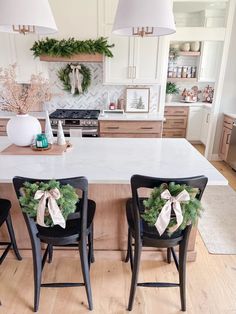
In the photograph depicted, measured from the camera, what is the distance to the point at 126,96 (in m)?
3.89

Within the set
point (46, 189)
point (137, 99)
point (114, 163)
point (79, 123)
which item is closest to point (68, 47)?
point (79, 123)

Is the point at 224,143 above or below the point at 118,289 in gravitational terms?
above

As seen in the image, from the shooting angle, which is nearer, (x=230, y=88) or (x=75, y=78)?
(x=75, y=78)

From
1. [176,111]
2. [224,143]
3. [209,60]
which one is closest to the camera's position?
[224,143]

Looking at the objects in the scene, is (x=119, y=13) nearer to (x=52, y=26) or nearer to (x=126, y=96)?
(x=52, y=26)

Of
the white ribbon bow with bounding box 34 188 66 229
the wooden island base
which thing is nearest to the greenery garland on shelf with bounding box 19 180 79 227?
the white ribbon bow with bounding box 34 188 66 229

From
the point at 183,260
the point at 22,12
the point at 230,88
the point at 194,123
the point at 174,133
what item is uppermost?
the point at 22,12

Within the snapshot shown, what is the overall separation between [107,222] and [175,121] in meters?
3.94

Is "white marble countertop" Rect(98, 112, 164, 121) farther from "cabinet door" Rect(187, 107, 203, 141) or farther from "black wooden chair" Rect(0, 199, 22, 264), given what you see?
"black wooden chair" Rect(0, 199, 22, 264)

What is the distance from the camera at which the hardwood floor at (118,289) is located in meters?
1.63

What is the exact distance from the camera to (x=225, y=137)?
4.11 metres

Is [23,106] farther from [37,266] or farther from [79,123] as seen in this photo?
[79,123]

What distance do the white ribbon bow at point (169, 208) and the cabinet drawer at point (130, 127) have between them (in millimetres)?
2431

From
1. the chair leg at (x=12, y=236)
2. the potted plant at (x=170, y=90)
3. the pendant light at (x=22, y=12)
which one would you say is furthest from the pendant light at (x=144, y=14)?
the potted plant at (x=170, y=90)
